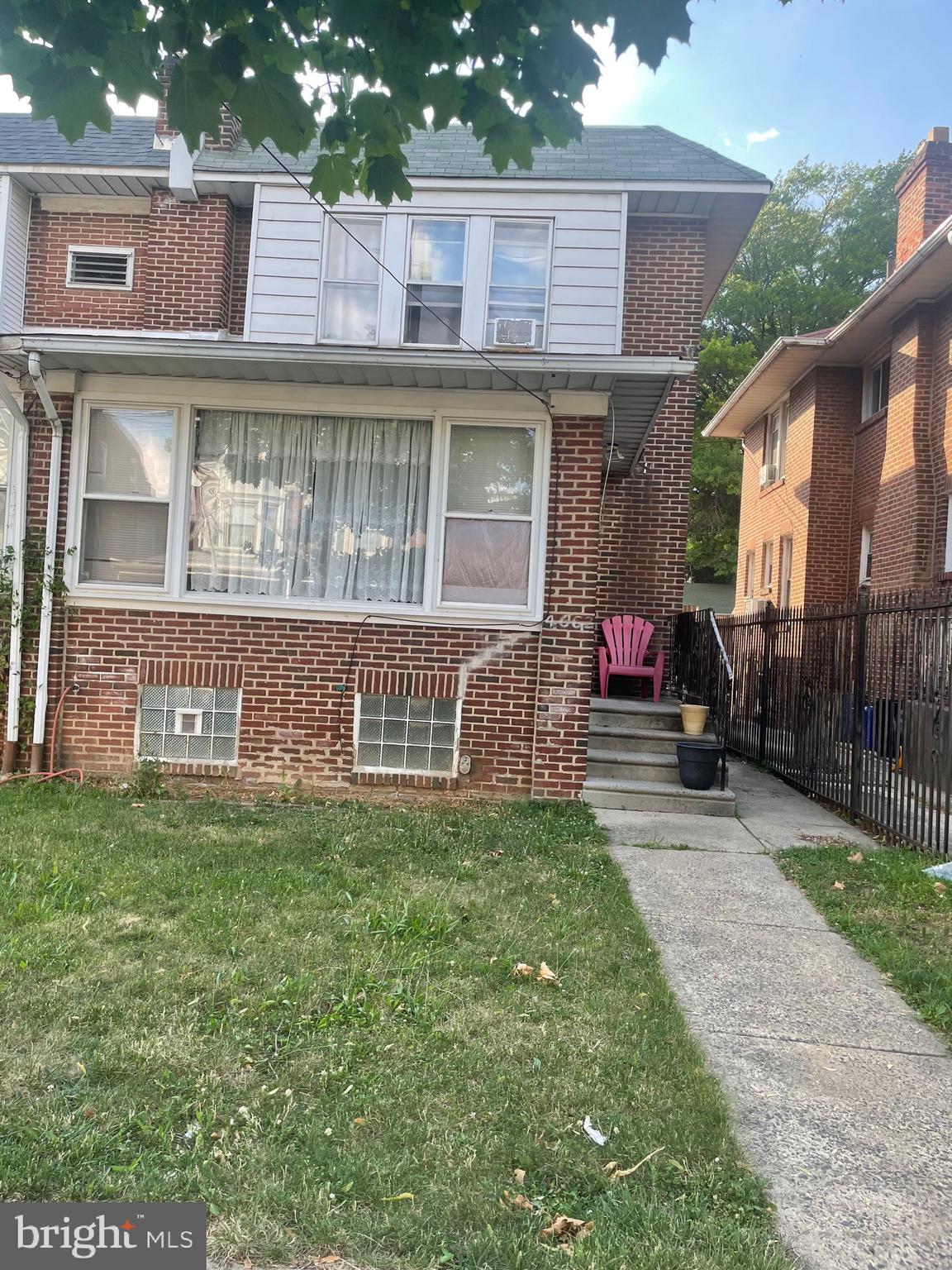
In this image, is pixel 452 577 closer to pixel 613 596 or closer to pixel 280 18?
pixel 613 596

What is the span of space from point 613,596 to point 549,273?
12.3 feet

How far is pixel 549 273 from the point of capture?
992 centimetres

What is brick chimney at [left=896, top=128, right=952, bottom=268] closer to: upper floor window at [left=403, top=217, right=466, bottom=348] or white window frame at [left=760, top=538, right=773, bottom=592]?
white window frame at [left=760, top=538, right=773, bottom=592]

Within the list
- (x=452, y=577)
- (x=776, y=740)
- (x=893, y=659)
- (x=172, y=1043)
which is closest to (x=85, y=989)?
(x=172, y=1043)

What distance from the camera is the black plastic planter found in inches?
301

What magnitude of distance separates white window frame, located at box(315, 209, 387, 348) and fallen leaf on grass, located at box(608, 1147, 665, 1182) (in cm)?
897

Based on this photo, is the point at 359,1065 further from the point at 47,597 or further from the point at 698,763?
the point at 47,597

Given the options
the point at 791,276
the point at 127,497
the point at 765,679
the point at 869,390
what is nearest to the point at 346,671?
the point at 127,497

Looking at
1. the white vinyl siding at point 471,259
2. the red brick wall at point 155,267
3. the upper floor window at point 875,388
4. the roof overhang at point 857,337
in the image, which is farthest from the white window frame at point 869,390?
the red brick wall at point 155,267

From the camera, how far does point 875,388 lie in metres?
14.6

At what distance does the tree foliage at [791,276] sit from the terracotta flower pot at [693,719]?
21344 millimetres

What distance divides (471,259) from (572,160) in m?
1.74

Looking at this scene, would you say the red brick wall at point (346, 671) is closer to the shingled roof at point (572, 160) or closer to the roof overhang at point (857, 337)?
the shingled roof at point (572, 160)
